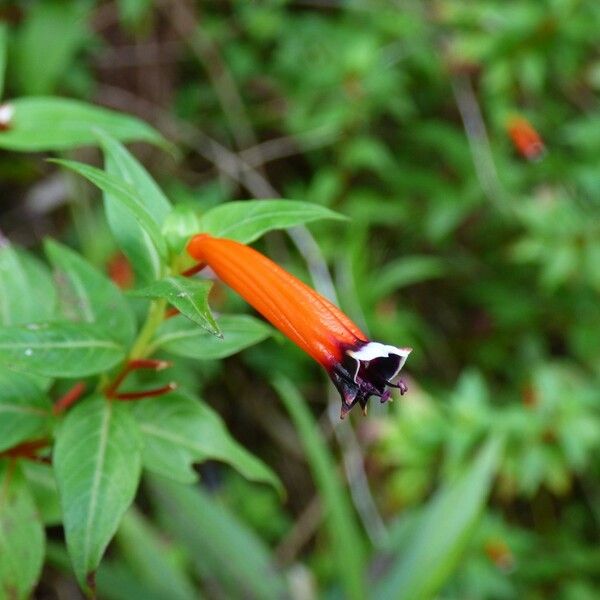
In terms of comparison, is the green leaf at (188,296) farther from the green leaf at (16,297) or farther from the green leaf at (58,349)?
the green leaf at (16,297)

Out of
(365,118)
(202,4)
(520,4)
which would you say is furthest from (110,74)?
(520,4)

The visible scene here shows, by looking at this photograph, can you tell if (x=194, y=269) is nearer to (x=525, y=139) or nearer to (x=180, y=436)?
(x=180, y=436)

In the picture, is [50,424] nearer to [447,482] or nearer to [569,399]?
[447,482]

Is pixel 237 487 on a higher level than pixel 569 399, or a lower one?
lower

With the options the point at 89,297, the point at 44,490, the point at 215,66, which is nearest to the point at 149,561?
the point at 44,490

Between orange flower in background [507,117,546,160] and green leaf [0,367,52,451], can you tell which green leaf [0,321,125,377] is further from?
orange flower in background [507,117,546,160]

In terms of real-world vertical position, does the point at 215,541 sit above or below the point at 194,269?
below
